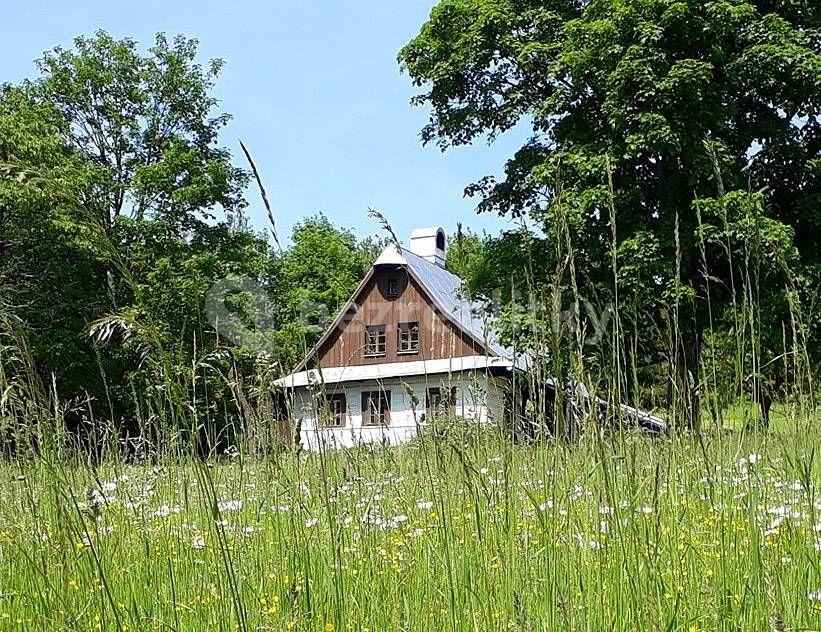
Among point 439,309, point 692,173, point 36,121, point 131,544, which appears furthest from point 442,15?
point 131,544

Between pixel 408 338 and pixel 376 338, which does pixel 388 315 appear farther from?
pixel 408 338

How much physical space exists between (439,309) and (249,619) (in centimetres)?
2517

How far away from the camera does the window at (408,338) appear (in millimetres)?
28953

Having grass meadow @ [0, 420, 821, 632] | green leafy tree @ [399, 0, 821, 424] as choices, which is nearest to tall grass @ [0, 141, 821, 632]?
grass meadow @ [0, 420, 821, 632]

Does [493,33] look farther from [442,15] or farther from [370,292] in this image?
[370,292]

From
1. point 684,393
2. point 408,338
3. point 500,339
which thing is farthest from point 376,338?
point 684,393

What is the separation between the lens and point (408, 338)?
29172 mm

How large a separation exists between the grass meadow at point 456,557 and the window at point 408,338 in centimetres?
2529

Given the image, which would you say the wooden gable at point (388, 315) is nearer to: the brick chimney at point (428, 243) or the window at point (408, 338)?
the window at point (408, 338)

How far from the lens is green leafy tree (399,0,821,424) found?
50.8 ft

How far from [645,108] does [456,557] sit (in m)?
14.9

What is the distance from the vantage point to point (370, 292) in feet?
96.9

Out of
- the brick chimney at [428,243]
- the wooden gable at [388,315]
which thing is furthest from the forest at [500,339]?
the brick chimney at [428,243]

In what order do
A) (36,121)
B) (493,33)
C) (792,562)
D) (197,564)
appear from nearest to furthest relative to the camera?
(792,562)
(197,564)
(493,33)
(36,121)
